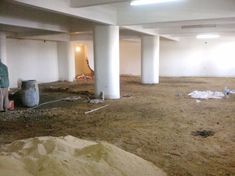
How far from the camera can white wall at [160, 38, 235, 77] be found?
16.9m

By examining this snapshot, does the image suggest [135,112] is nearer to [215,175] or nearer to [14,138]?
[14,138]

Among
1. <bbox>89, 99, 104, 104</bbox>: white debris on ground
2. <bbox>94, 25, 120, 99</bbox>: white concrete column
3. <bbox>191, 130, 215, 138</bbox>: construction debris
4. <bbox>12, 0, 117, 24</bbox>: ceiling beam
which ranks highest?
<bbox>12, 0, 117, 24</bbox>: ceiling beam

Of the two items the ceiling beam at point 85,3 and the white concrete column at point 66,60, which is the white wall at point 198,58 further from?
the ceiling beam at point 85,3

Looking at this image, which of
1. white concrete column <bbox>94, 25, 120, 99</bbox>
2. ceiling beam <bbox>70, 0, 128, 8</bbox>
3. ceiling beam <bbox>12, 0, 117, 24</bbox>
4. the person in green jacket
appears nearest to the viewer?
ceiling beam <bbox>12, 0, 117, 24</bbox>

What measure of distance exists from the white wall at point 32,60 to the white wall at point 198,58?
7448 mm

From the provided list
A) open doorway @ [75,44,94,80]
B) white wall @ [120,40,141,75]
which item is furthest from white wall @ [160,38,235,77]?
open doorway @ [75,44,94,80]

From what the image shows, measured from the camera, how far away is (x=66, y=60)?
15703mm

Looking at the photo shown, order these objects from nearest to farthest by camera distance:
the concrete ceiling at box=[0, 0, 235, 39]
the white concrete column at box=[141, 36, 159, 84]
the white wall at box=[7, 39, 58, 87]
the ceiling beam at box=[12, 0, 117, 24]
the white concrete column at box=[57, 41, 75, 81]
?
the ceiling beam at box=[12, 0, 117, 24] → the concrete ceiling at box=[0, 0, 235, 39] → the white concrete column at box=[141, 36, 159, 84] → the white wall at box=[7, 39, 58, 87] → the white concrete column at box=[57, 41, 75, 81]

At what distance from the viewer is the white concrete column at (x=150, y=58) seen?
12992 mm

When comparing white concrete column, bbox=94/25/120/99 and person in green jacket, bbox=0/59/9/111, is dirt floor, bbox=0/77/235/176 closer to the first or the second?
person in green jacket, bbox=0/59/9/111

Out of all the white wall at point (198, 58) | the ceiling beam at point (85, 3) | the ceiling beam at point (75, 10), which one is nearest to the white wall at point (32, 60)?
the ceiling beam at point (75, 10)

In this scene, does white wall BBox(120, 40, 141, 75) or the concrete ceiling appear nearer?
the concrete ceiling

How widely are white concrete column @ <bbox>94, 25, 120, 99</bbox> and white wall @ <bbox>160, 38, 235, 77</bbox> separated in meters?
10.0

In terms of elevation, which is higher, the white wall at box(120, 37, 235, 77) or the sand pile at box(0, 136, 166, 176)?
the white wall at box(120, 37, 235, 77)
